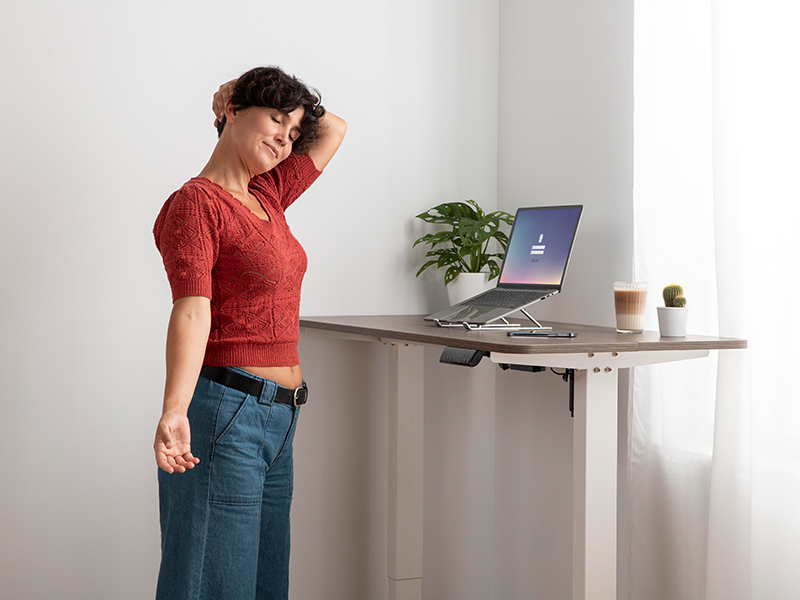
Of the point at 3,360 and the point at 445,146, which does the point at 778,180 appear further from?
the point at 3,360

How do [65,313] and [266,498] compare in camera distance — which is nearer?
[266,498]

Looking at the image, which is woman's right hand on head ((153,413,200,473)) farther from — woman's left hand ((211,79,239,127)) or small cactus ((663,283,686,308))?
→ small cactus ((663,283,686,308))

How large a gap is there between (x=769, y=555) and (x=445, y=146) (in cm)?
156

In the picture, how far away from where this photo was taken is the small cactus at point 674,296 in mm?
1679

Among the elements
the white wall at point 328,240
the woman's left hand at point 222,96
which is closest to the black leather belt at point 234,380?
the woman's left hand at point 222,96

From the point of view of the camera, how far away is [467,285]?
2.31 metres

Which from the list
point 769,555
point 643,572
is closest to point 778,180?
point 769,555

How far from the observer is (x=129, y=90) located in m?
2.06

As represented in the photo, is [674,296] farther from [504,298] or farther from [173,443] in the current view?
[173,443]

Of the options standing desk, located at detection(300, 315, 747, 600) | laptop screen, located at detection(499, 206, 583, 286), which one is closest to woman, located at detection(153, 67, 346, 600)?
standing desk, located at detection(300, 315, 747, 600)

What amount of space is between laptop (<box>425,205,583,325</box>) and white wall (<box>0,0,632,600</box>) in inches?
10.0

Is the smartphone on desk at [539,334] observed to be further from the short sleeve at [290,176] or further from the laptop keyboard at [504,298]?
the short sleeve at [290,176]

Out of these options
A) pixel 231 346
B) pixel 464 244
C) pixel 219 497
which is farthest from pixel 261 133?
pixel 464 244

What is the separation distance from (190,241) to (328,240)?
3.62 feet
